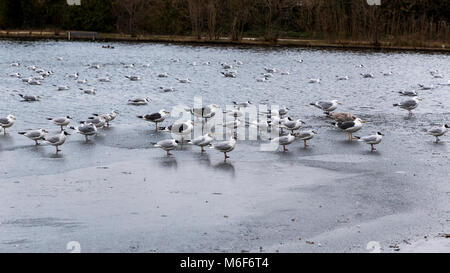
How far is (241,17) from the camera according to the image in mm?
59438

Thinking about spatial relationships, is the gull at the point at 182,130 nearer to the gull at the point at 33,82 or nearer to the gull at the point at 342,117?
the gull at the point at 342,117

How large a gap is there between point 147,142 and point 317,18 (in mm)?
45933

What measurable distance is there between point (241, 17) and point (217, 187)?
Result: 5002 cm

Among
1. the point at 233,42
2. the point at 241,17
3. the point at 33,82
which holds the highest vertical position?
the point at 241,17

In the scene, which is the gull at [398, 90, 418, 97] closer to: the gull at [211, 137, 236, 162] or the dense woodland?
the gull at [211, 137, 236, 162]

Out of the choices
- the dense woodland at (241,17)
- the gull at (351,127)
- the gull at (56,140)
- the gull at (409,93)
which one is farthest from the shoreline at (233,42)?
the gull at (56,140)

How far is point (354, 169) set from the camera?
492 inches

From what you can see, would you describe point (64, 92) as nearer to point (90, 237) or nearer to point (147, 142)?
point (147, 142)

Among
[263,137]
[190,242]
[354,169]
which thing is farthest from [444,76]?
[190,242]

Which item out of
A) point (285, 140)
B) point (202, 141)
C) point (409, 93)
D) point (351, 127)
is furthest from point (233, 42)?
point (202, 141)

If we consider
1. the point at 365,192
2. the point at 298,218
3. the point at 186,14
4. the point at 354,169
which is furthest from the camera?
the point at 186,14

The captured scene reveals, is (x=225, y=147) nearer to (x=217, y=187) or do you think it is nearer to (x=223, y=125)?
(x=217, y=187)

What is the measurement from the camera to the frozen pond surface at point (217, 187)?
852 cm

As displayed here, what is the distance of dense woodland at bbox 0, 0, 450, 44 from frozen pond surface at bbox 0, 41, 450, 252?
36.2 meters
